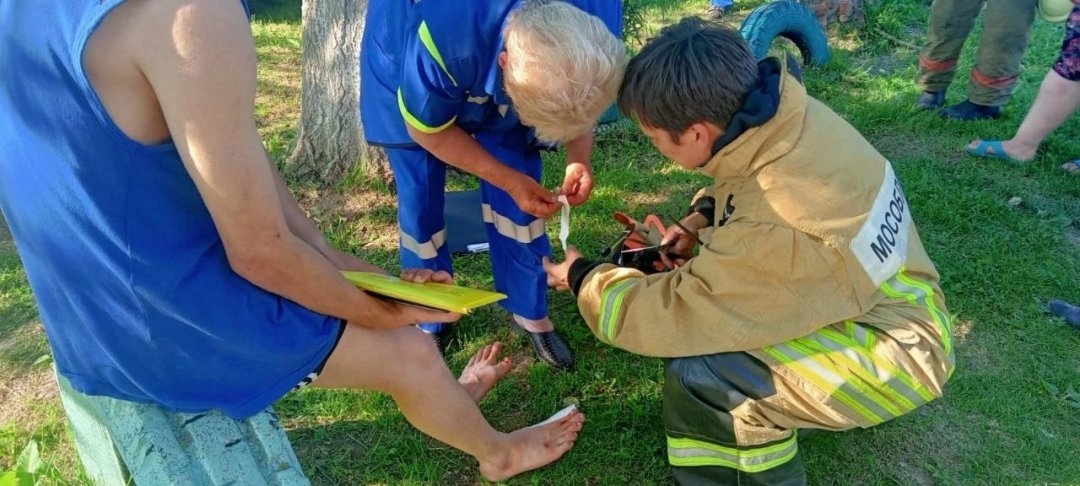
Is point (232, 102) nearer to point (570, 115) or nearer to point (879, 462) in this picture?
point (570, 115)

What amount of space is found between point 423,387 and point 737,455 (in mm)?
945

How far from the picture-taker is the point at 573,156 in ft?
8.70

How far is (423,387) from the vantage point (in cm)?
204

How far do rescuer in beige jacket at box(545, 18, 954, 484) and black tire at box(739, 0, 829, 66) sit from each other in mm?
2932

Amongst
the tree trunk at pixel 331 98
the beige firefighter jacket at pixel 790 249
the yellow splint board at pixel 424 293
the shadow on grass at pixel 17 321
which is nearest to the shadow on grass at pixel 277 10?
the tree trunk at pixel 331 98

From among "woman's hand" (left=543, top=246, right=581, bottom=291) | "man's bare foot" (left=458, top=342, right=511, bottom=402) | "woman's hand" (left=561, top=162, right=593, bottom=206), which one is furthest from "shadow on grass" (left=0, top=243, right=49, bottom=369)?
"woman's hand" (left=561, top=162, right=593, bottom=206)

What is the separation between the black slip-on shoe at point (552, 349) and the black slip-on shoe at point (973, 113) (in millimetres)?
3240

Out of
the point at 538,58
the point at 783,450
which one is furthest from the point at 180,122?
the point at 783,450

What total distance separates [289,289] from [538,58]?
849 mm

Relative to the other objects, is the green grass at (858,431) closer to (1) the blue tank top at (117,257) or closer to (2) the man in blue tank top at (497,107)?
(2) the man in blue tank top at (497,107)

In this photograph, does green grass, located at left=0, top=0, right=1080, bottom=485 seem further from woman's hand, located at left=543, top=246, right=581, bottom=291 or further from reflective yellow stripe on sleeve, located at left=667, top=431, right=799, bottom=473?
woman's hand, located at left=543, top=246, right=581, bottom=291

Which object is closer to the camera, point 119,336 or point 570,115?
point 119,336

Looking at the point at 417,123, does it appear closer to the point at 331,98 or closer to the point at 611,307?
the point at 611,307

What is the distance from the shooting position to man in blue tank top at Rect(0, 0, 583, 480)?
129cm
